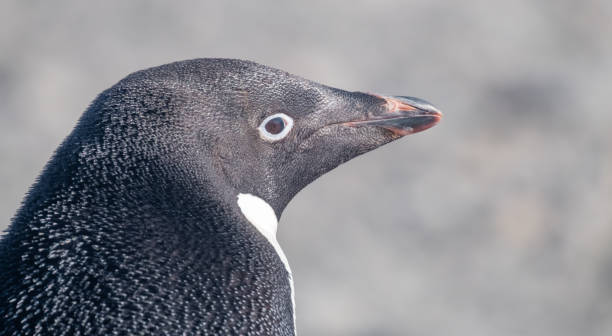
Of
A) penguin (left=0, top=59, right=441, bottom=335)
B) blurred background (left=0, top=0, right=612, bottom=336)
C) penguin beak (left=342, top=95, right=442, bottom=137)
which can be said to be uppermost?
blurred background (left=0, top=0, right=612, bottom=336)

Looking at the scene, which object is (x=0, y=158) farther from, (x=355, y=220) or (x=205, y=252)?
(x=205, y=252)

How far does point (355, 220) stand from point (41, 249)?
11.6 ft

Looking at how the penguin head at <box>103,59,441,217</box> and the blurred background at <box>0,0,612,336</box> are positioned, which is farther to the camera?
the blurred background at <box>0,0,612,336</box>

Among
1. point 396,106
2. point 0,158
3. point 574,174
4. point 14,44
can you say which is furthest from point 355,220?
point 396,106

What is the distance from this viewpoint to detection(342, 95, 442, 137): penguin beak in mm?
1882

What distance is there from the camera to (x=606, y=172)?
476cm

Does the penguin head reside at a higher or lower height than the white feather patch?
higher

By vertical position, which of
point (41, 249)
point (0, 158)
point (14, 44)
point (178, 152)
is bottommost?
point (41, 249)

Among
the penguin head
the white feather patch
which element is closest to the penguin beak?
the penguin head

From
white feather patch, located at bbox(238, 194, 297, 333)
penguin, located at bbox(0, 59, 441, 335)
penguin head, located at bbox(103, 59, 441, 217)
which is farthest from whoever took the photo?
white feather patch, located at bbox(238, 194, 297, 333)

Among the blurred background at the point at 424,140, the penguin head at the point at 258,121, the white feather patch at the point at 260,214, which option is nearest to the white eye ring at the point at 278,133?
the penguin head at the point at 258,121

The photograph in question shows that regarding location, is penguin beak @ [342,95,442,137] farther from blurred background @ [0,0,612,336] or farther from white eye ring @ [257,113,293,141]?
blurred background @ [0,0,612,336]

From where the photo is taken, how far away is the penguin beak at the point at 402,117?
1.88 m

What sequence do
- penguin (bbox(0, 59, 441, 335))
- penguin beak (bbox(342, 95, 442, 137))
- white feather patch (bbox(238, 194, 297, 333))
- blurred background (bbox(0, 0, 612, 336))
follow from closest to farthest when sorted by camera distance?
penguin (bbox(0, 59, 441, 335))
white feather patch (bbox(238, 194, 297, 333))
penguin beak (bbox(342, 95, 442, 137))
blurred background (bbox(0, 0, 612, 336))
